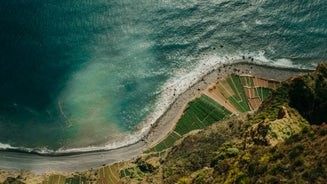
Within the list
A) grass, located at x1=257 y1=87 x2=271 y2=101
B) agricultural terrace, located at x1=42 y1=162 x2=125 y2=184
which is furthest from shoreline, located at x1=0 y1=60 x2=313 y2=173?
grass, located at x1=257 y1=87 x2=271 y2=101

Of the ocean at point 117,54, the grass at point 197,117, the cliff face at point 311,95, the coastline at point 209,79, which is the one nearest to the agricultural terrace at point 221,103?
the grass at point 197,117

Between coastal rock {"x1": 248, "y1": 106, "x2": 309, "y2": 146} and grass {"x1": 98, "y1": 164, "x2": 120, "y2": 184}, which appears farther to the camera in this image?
grass {"x1": 98, "y1": 164, "x2": 120, "y2": 184}

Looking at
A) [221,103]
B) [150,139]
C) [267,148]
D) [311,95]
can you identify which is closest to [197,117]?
[221,103]

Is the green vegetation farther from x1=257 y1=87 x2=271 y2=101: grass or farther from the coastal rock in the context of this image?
the coastal rock

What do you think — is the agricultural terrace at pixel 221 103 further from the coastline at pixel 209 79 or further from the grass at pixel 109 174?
the grass at pixel 109 174

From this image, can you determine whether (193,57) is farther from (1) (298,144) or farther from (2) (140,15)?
(1) (298,144)
